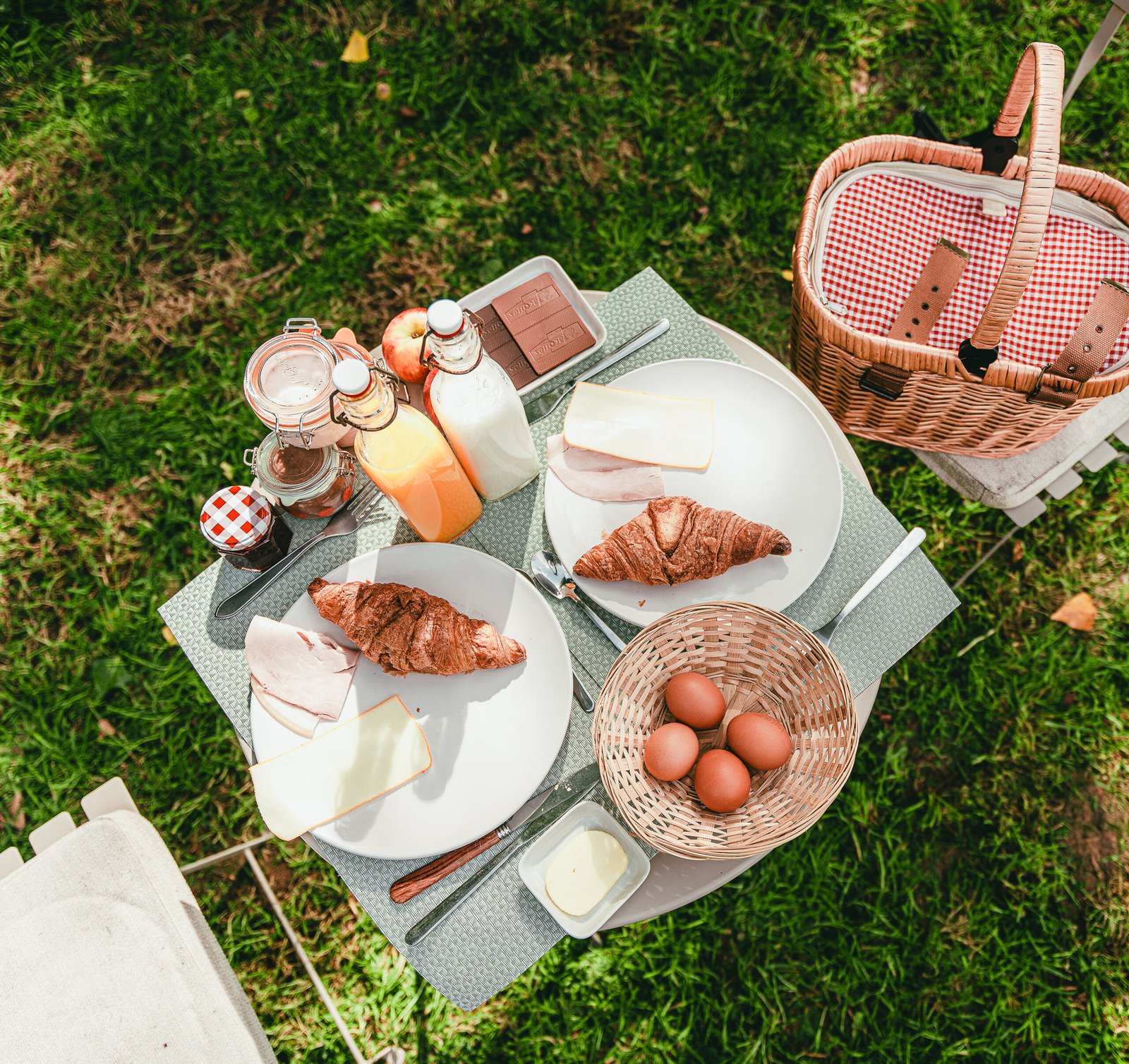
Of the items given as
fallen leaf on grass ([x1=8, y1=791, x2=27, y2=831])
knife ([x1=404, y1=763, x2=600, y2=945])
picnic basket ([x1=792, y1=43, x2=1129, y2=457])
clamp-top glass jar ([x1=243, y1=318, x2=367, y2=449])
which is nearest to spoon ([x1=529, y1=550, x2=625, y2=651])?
knife ([x1=404, y1=763, x2=600, y2=945])

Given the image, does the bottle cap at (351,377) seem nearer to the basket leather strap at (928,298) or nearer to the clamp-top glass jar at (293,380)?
the clamp-top glass jar at (293,380)

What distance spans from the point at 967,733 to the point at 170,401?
3.01 m

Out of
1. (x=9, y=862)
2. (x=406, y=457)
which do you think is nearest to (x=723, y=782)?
(x=406, y=457)

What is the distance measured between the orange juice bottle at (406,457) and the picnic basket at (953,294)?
3.18ft

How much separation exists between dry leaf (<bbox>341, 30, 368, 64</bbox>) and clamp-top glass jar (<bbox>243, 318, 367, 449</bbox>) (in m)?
2.15

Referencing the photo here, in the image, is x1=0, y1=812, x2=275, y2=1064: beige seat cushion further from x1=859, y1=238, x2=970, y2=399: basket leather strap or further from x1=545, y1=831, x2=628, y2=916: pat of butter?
x1=859, y1=238, x2=970, y2=399: basket leather strap

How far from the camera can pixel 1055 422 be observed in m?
1.83

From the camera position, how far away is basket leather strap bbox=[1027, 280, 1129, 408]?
162 cm

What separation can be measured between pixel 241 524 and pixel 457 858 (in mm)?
769

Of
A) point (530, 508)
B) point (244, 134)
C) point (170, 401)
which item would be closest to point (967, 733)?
point (530, 508)

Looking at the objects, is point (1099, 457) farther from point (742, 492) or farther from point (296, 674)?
point (296, 674)

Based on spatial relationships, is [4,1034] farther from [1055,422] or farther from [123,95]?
[123,95]

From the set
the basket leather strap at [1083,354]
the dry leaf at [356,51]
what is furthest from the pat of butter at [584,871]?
the dry leaf at [356,51]

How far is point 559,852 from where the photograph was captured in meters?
1.46
